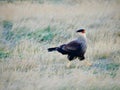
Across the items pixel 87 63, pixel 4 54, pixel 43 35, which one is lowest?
pixel 87 63

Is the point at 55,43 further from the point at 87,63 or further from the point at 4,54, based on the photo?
the point at 4,54

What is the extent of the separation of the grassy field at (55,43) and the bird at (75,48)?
47 mm

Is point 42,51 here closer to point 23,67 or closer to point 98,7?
point 23,67

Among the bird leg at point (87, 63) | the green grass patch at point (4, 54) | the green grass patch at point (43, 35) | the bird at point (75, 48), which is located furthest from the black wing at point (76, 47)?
the green grass patch at point (4, 54)

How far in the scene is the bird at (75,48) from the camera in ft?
15.3

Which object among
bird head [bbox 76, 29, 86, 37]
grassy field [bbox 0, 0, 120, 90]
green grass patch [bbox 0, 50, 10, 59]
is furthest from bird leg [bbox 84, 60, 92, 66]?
green grass patch [bbox 0, 50, 10, 59]

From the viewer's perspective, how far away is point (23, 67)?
4.60 metres

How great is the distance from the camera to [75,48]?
15.4 ft

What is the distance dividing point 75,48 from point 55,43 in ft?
0.73

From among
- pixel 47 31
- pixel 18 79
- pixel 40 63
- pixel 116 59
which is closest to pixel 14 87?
pixel 18 79

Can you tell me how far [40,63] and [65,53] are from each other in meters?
0.29

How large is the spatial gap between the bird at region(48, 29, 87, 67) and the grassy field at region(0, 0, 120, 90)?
0.16 feet

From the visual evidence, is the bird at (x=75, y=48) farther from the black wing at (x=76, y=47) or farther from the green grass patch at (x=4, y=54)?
the green grass patch at (x=4, y=54)

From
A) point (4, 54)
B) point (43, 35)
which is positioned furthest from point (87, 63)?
point (4, 54)
